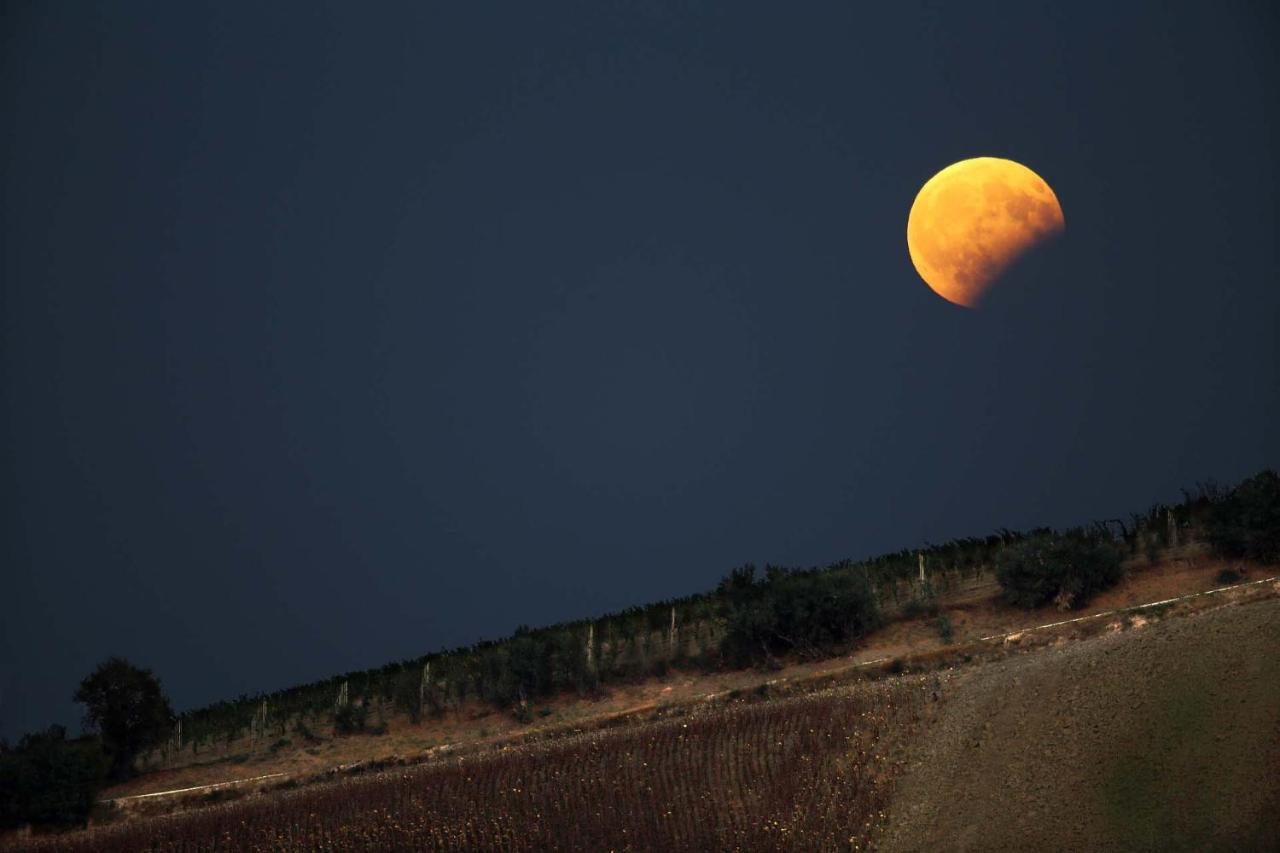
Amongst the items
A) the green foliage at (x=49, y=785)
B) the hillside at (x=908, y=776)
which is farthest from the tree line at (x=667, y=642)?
the hillside at (x=908, y=776)

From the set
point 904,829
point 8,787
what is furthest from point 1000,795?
point 8,787

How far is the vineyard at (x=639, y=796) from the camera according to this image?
25562 millimetres

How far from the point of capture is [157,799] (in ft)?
115

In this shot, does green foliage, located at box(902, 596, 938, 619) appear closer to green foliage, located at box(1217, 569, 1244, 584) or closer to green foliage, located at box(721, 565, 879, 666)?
green foliage, located at box(721, 565, 879, 666)

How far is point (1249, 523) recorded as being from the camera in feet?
115

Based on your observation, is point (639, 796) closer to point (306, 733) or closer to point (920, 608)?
point (920, 608)

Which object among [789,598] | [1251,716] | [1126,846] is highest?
[789,598]

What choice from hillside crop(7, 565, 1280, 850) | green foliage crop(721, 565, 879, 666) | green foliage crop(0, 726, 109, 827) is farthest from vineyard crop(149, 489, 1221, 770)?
hillside crop(7, 565, 1280, 850)

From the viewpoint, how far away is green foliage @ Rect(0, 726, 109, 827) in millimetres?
33812

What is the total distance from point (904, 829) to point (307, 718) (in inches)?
805

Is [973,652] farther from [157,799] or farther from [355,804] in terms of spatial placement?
[157,799]

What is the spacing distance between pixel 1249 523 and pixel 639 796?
57.4 ft

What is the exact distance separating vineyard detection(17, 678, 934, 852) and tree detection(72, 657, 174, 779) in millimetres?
8508

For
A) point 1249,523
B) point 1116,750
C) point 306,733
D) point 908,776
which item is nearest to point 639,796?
point 908,776
